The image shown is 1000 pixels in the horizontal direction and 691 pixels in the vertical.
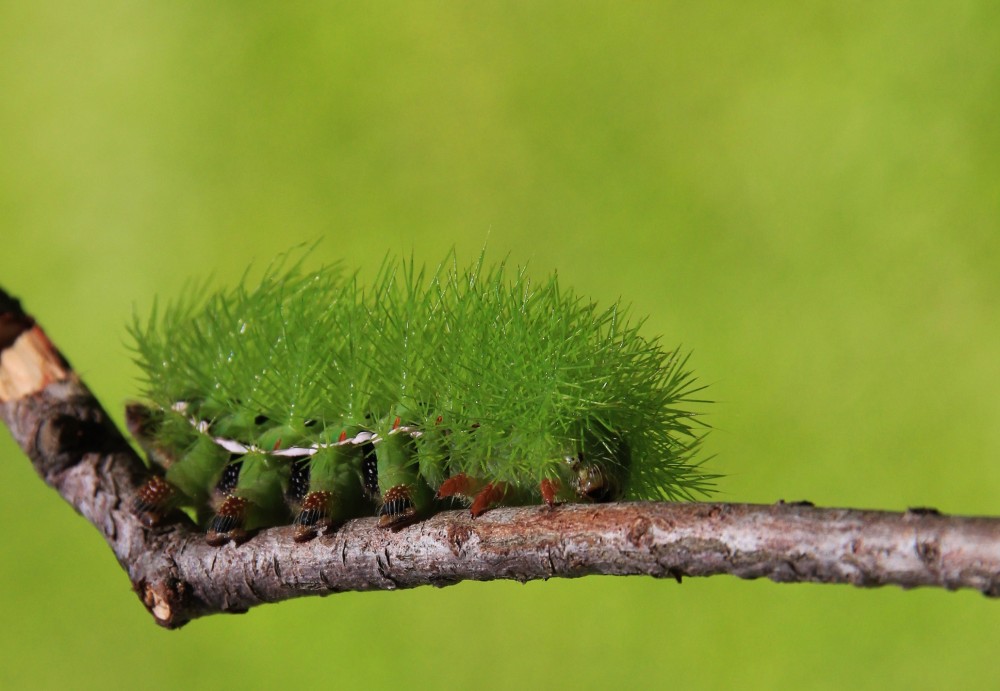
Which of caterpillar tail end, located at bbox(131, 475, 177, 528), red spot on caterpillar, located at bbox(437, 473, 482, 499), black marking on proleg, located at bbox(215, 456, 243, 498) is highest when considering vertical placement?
red spot on caterpillar, located at bbox(437, 473, 482, 499)

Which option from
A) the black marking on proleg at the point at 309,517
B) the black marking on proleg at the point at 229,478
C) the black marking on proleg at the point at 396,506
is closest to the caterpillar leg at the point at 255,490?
the black marking on proleg at the point at 229,478

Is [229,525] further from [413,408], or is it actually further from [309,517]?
[413,408]

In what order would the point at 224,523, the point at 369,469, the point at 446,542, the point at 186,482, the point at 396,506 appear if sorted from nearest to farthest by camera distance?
the point at 446,542 < the point at 396,506 < the point at 224,523 < the point at 369,469 < the point at 186,482

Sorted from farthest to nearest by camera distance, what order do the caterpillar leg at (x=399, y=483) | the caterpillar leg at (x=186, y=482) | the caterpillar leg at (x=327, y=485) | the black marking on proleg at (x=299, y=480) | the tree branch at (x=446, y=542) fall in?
the black marking on proleg at (x=299, y=480)
the caterpillar leg at (x=186, y=482)
the caterpillar leg at (x=327, y=485)
the caterpillar leg at (x=399, y=483)
the tree branch at (x=446, y=542)

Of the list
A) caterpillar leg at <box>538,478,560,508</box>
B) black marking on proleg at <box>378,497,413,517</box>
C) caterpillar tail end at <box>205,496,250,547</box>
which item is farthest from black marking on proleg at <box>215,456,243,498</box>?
caterpillar leg at <box>538,478,560,508</box>

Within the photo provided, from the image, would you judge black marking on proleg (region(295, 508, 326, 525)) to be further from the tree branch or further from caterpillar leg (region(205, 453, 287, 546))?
caterpillar leg (region(205, 453, 287, 546))

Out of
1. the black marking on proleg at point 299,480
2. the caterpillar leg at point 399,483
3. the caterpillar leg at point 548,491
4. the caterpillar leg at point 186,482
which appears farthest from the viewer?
the black marking on proleg at point 299,480

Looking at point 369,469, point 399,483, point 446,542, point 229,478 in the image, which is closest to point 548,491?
point 446,542

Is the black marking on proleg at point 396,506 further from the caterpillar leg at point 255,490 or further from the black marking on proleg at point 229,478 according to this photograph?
the black marking on proleg at point 229,478
